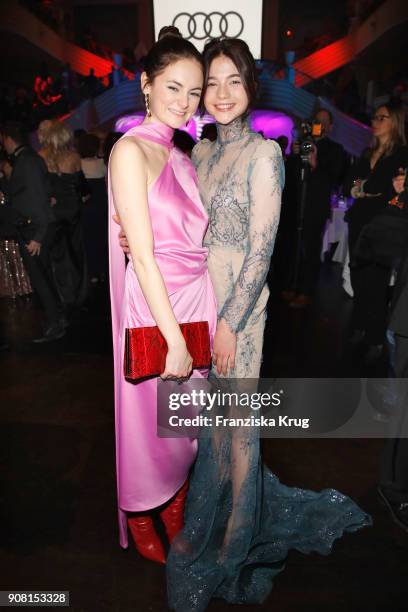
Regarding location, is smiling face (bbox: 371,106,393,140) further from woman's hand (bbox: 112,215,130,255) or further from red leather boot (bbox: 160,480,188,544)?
red leather boot (bbox: 160,480,188,544)

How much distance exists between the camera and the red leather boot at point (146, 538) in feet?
6.15

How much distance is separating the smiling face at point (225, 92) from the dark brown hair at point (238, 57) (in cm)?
1

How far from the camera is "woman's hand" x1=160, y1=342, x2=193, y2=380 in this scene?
1.47m

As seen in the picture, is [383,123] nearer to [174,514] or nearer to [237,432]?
[237,432]

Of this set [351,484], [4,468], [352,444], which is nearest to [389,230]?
[352,444]

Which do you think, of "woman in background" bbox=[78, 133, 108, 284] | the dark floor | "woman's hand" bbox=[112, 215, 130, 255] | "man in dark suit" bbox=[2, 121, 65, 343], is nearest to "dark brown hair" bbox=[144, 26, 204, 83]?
"woman's hand" bbox=[112, 215, 130, 255]

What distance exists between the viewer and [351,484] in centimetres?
234

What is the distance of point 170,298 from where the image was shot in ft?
5.04

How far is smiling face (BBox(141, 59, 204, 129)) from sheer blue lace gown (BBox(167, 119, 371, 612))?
173 millimetres

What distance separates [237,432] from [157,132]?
1047mm

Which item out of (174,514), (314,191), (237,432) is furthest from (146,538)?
(314,191)

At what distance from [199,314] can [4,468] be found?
4.95 ft

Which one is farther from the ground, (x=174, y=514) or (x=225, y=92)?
(x=225, y=92)

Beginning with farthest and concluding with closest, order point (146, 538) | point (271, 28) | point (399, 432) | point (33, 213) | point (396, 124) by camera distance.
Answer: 1. point (271, 28)
2. point (33, 213)
3. point (396, 124)
4. point (399, 432)
5. point (146, 538)
